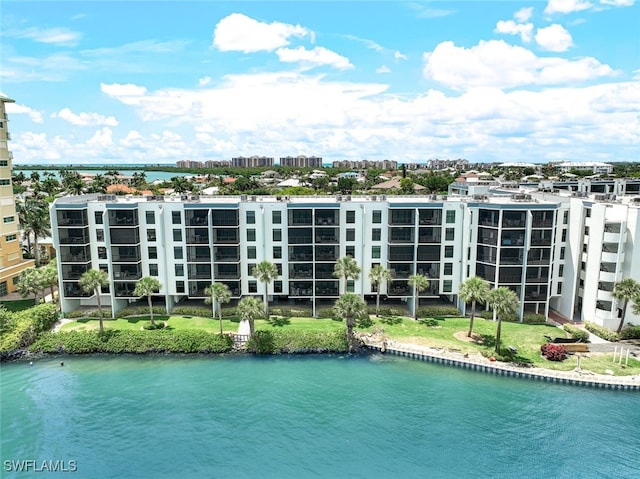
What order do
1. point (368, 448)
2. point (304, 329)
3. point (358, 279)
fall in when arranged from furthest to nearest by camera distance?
1. point (358, 279)
2. point (304, 329)
3. point (368, 448)

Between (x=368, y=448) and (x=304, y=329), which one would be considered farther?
(x=304, y=329)

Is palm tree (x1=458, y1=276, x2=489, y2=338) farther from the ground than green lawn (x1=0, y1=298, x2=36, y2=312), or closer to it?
farther from the ground

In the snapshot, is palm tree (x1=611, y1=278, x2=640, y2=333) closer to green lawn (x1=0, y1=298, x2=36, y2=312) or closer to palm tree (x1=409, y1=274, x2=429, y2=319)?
palm tree (x1=409, y1=274, x2=429, y2=319)

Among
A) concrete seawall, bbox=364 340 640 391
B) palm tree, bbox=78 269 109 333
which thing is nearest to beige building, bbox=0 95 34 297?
palm tree, bbox=78 269 109 333

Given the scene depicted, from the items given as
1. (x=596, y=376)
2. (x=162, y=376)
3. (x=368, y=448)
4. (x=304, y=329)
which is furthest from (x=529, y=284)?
(x=162, y=376)

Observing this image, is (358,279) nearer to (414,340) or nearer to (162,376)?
(414,340)
